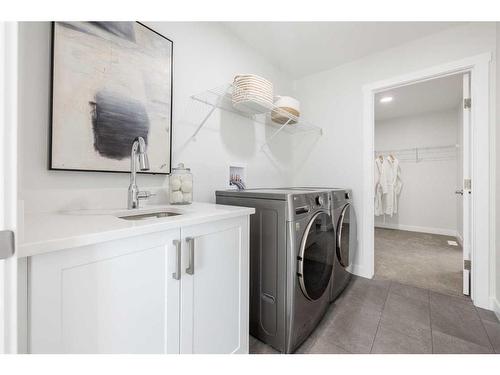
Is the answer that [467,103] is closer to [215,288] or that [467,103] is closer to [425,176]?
[215,288]

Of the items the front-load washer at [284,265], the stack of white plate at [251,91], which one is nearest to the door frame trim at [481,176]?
the front-load washer at [284,265]

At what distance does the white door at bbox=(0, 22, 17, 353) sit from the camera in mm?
406

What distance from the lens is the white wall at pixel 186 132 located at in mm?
938

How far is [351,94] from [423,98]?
6.39 feet

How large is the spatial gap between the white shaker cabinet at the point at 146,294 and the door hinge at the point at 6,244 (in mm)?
111

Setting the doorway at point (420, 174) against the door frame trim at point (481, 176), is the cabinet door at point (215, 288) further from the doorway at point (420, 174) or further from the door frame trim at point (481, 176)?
the doorway at point (420, 174)

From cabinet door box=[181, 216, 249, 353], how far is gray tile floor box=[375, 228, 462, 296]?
1877 mm

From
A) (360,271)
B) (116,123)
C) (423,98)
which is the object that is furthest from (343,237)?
(423,98)

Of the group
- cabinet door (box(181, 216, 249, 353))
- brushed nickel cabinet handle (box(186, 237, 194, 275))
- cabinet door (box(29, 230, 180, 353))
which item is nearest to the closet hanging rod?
cabinet door (box(181, 216, 249, 353))

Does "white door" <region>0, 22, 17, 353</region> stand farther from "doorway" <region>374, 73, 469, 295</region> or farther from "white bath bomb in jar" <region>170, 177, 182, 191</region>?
"doorway" <region>374, 73, 469, 295</region>

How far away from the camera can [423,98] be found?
11.0 feet
